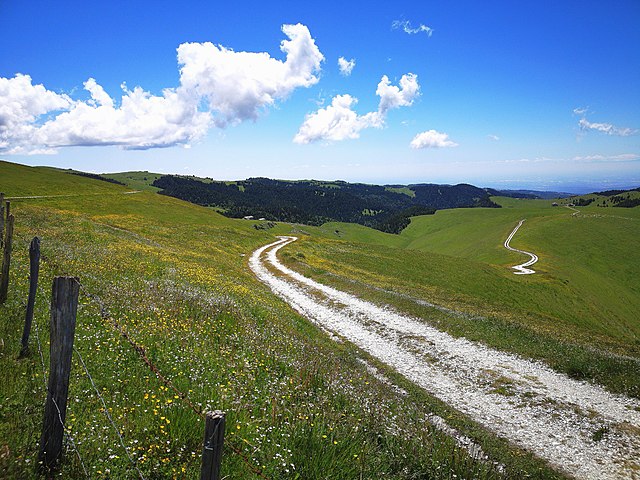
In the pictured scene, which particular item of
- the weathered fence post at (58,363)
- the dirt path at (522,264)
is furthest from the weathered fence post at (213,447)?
the dirt path at (522,264)

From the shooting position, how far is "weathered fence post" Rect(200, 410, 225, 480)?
3906 millimetres

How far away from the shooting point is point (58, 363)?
548cm

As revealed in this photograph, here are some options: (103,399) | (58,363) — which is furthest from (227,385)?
(58,363)

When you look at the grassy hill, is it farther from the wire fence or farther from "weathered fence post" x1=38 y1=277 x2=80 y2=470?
"weathered fence post" x1=38 y1=277 x2=80 y2=470

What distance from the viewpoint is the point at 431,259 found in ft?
247

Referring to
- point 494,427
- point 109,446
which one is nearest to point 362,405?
point 494,427

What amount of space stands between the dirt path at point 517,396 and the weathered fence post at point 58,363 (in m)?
12.9

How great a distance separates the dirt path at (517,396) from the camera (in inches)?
440

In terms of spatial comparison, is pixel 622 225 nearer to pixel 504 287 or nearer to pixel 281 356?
pixel 504 287

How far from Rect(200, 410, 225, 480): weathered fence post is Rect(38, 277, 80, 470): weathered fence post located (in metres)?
2.95

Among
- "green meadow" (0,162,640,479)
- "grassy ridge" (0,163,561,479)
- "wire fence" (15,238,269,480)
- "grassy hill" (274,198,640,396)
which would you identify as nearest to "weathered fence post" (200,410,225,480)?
"wire fence" (15,238,269,480)

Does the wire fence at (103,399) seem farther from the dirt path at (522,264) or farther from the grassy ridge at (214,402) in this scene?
the dirt path at (522,264)

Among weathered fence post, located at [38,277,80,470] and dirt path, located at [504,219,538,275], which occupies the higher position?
weathered fence post, located at [38,277,80,470]

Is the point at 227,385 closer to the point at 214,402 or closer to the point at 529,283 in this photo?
the point at 214,402
